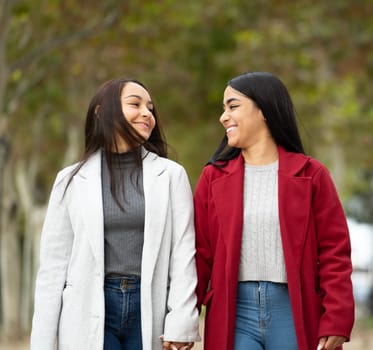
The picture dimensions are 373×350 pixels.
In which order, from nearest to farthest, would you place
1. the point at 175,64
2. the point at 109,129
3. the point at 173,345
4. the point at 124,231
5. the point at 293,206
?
the point at 173,345 → the point at 124,231 → the point at 293,206 → the point at 109,129 → the point at 175,64

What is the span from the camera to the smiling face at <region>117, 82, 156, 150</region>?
6.07 metres

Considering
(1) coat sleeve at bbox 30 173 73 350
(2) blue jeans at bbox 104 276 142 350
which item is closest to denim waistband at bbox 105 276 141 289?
(2) blue jeans at bbox 104 276 142 350

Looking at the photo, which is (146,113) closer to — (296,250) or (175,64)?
(296,250)

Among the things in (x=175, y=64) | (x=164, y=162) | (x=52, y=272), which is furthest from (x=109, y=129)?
(x=175, y=64)

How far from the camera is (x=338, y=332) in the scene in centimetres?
579

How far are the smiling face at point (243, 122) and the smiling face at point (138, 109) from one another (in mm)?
436

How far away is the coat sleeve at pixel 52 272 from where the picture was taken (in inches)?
229

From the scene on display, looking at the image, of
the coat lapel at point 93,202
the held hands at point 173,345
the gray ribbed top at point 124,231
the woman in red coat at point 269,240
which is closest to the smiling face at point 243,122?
the woman in red coat at point 269,240

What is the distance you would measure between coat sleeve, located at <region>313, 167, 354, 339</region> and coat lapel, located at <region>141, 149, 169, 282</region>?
865 millimetres

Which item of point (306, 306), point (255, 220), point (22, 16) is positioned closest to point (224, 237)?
point (255, 220)

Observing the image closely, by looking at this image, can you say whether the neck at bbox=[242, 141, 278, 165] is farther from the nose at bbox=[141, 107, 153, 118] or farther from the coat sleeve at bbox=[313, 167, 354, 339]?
the nose at bbox=[141, 107, 153, 118]

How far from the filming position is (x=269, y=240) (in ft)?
19.4

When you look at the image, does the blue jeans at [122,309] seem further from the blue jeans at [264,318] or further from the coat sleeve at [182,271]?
the blue jeans at [264,318]

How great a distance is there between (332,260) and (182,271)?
834 millimetres
